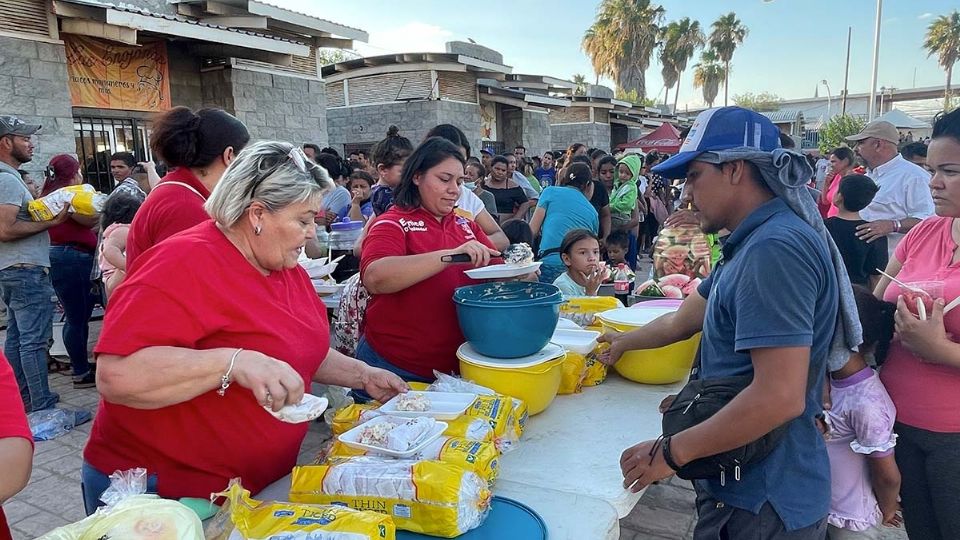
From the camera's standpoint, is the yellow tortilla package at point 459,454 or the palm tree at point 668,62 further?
the palm tree at point 668,62

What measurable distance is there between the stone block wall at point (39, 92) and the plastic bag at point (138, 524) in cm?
722

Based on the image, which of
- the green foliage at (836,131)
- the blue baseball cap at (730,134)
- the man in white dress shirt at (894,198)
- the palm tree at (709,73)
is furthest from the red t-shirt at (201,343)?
the palm tree at (709,73)

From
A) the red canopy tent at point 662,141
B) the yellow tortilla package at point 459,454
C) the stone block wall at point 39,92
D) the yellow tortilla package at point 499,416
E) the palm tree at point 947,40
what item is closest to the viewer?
the yellow tortilla package at point 459,454

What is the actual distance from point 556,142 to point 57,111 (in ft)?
63.6

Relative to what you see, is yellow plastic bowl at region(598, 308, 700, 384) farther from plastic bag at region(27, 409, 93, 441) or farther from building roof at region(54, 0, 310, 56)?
building roof at region(54, 0, 310, 56)

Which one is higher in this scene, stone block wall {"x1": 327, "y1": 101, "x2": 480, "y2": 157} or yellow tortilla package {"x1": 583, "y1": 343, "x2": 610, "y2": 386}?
stone block wall {"x1": 327, "y1": 101, "x2": 480, "y2": 157}

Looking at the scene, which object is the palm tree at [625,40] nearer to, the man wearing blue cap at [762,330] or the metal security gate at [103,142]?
the metal security gate at [103,142]

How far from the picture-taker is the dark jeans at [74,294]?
471 centimetres

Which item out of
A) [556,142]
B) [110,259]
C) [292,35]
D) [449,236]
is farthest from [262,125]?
[556,142]

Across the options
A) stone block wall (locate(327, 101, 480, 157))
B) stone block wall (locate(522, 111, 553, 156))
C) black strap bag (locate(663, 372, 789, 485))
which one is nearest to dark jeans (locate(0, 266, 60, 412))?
black strap bag (locate(663, 372, 789, 485))

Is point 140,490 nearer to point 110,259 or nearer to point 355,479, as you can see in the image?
point 355,479

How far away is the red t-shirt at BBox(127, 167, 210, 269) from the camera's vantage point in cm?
242

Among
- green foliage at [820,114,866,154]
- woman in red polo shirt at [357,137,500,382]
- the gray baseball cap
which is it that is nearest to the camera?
woman in red polo shirt at [357,137,500,382]

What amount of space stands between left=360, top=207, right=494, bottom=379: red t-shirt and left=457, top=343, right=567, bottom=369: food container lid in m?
0.21
